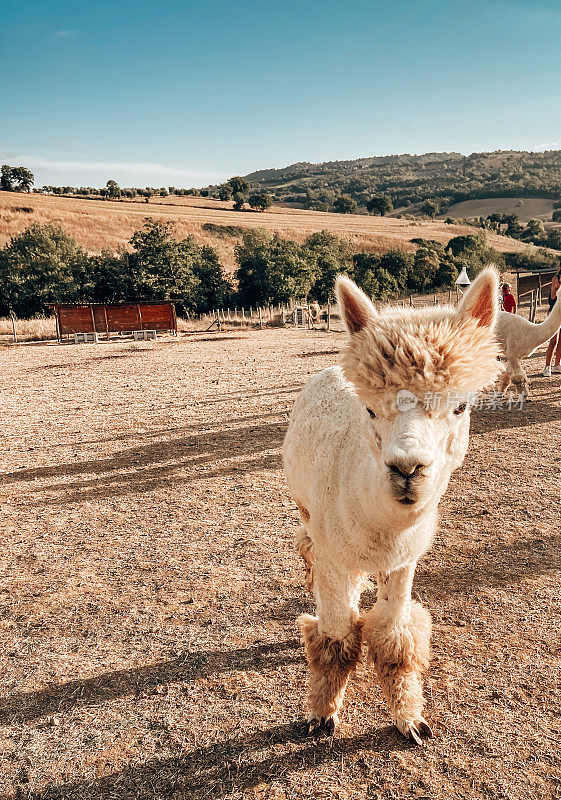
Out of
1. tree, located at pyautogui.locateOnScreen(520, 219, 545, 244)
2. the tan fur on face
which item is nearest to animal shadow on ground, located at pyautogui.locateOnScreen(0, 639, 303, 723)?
the tan fur on face

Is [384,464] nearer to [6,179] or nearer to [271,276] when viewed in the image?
[271,276]

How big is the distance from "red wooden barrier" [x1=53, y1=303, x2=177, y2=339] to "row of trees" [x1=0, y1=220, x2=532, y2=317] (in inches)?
346

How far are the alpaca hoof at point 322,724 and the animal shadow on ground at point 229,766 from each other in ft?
0.16

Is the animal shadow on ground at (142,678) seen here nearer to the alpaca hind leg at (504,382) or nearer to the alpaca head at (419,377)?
the alpaca head at (419,377)

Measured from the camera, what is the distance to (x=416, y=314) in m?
2.15

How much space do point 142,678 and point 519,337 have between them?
30.0 feet

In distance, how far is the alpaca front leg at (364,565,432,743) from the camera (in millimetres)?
3062

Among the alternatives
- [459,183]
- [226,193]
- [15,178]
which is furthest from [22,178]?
[459,183]

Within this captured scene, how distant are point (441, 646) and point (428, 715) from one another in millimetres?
690

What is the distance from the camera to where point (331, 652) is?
3.11 metres

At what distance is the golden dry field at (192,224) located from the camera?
6097cm

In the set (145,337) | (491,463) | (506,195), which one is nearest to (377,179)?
(506,195)

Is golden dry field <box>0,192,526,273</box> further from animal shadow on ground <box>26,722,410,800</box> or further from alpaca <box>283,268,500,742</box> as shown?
animal shadow on ground <box>26,722,410,800</box>

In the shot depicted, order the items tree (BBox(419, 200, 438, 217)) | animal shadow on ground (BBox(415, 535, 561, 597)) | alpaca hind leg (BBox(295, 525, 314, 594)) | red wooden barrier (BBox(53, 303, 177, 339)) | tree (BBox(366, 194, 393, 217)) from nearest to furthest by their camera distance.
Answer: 1. alpaca hind leg (BBox(295, 525, 314, 594))
2. animal shadow on ground (BBox(415, 535, 561, 597))
3. red wooden barrier (BBox(53, 303, 177, 339))
4. tree (BBox(419, 200, 438, 217))
5. tree (BBox(366, 194, 393, 217))
